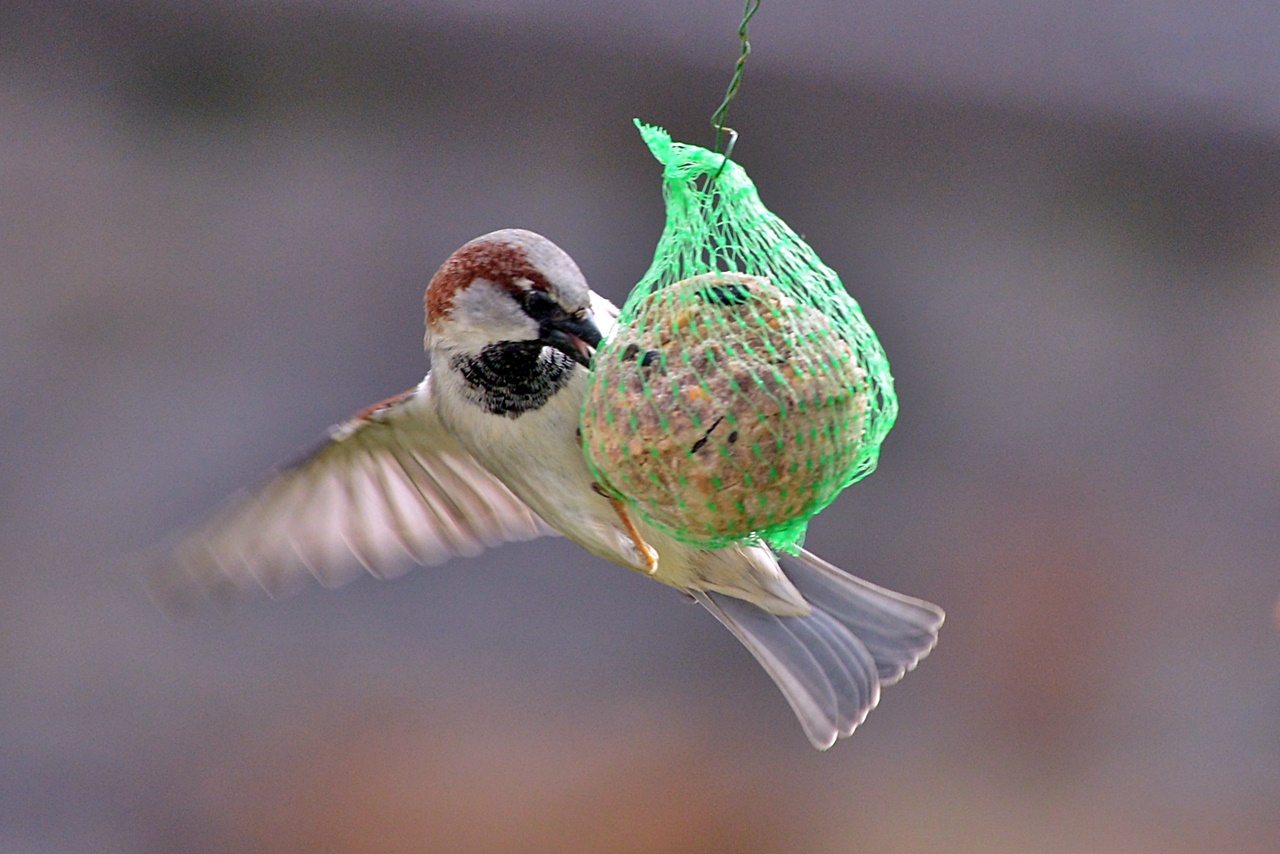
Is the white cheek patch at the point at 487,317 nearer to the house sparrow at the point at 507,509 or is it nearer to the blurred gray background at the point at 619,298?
the house sparrow at the point at 507,509

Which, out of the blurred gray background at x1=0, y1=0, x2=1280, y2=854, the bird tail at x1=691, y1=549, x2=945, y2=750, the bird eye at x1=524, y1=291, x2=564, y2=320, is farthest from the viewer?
the blurred gray background at x1=0, y1=0, x2=1280, y2=854

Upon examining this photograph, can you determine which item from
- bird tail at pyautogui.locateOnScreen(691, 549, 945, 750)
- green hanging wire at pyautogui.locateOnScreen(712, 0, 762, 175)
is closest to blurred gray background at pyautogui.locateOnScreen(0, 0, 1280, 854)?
bird tail at pyautogui.locateOnScreen(691, 549, 945, 750)

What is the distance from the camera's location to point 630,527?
158 cm

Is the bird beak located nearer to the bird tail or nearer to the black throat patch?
the black throat patch

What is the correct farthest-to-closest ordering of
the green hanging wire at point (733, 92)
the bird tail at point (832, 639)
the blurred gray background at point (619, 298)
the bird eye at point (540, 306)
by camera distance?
the blurred gray background at point (619, 298)
the bird tail at point (832, 639)
the bird eye at point (540, 306)
the green hanging wire at point (733, 92)

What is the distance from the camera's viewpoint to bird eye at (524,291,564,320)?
146cm

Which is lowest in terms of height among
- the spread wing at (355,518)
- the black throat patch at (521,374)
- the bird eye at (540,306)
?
the spread wing at (355,518)

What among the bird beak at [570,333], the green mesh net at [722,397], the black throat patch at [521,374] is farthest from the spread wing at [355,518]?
the green mesh net at [722,397]

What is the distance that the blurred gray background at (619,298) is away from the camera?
285cm

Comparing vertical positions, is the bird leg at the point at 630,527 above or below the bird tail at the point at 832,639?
above

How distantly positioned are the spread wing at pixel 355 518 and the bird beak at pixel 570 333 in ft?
1.01

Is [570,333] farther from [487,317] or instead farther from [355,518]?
[355,518]

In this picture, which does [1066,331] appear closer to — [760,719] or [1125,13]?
[1125,13]

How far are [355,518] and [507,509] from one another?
0.23 metres
